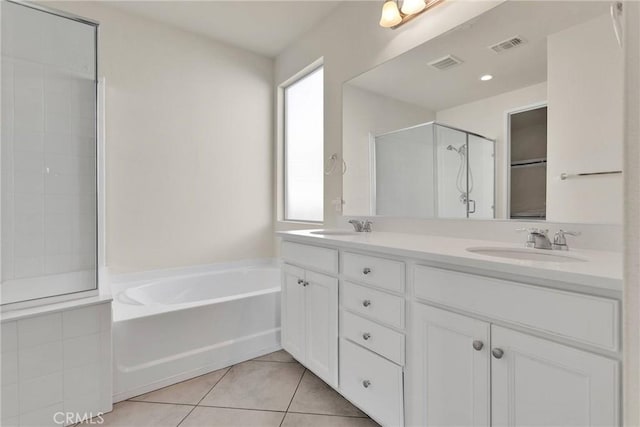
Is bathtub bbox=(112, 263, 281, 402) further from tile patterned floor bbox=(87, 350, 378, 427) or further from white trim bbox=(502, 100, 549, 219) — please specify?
white trim bbox=(502, 100, 549, 219)

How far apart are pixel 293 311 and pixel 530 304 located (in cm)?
126

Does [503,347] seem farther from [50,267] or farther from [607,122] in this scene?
[50,267]

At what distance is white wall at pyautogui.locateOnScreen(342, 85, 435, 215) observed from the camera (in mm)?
1870

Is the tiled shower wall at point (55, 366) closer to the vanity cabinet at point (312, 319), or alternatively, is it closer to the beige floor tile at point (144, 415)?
the beige floor tile at point (144, 415)

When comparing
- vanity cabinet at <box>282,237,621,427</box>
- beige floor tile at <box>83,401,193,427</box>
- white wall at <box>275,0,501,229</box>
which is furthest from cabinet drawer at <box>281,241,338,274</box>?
beige floor tile at <box>83,401,193,427</box>

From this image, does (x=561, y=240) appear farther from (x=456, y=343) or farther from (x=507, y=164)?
(x=456, y=343)

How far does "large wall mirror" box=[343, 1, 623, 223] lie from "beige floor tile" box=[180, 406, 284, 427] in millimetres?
1313

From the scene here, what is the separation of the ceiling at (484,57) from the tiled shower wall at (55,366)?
2.05 meters

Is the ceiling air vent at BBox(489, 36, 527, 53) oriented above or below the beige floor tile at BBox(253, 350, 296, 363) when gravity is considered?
above

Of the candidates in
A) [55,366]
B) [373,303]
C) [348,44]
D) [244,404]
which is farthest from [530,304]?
[348,44]

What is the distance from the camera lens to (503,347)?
0.84 m

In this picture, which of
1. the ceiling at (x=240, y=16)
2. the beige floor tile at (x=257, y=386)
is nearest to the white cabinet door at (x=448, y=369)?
the beige floor tile at (x=257, y=386)

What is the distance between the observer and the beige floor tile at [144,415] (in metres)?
1.37

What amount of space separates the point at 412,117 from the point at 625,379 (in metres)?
1.51
